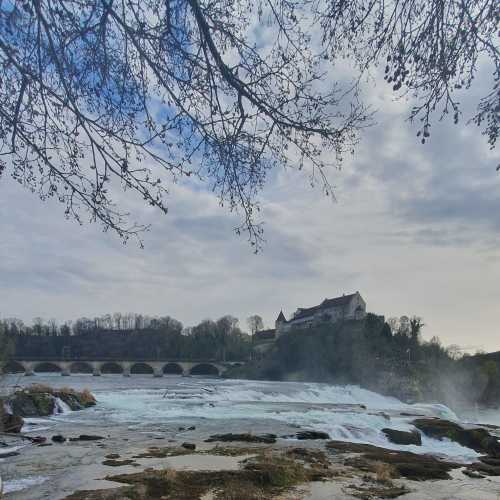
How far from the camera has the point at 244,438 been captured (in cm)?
1891

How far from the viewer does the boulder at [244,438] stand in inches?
729

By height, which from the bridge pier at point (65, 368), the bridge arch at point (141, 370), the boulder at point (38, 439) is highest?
the bridge arch at point (141, 370)

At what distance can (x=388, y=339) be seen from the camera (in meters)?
77.5

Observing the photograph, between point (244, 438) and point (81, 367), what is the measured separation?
303 feet

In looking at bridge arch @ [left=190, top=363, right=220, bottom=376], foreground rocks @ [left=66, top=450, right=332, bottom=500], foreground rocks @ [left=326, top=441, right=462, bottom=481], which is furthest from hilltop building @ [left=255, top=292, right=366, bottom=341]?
foreground rocks @ [left=66, top=450, right=332, bottom=500]

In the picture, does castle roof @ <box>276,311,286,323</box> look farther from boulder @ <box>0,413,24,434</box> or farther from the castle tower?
boulder @ <box>0,413,24,434</box>

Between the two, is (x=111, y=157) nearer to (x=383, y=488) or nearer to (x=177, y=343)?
(x=383, y=488)

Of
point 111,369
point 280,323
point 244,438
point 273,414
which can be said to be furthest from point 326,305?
point 244,438

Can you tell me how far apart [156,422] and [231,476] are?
13192 millimetres

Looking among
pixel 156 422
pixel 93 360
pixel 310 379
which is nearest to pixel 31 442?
pixel 156 422

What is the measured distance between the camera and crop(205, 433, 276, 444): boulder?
18.5 m

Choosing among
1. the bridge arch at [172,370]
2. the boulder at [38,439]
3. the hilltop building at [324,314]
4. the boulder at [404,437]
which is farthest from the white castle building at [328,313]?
the boulder at [38,439]

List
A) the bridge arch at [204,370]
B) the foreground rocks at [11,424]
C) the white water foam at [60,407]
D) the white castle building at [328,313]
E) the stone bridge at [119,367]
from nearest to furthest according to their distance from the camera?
the foreground rocks at [11,424]
the white water foam at [60,407]
the stone bridge at [119,367]
the white castle building at [328,313]
the bridge arch at [204,370]

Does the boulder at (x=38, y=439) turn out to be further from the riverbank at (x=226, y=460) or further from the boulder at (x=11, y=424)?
the boulder at (x=11, y=424)
